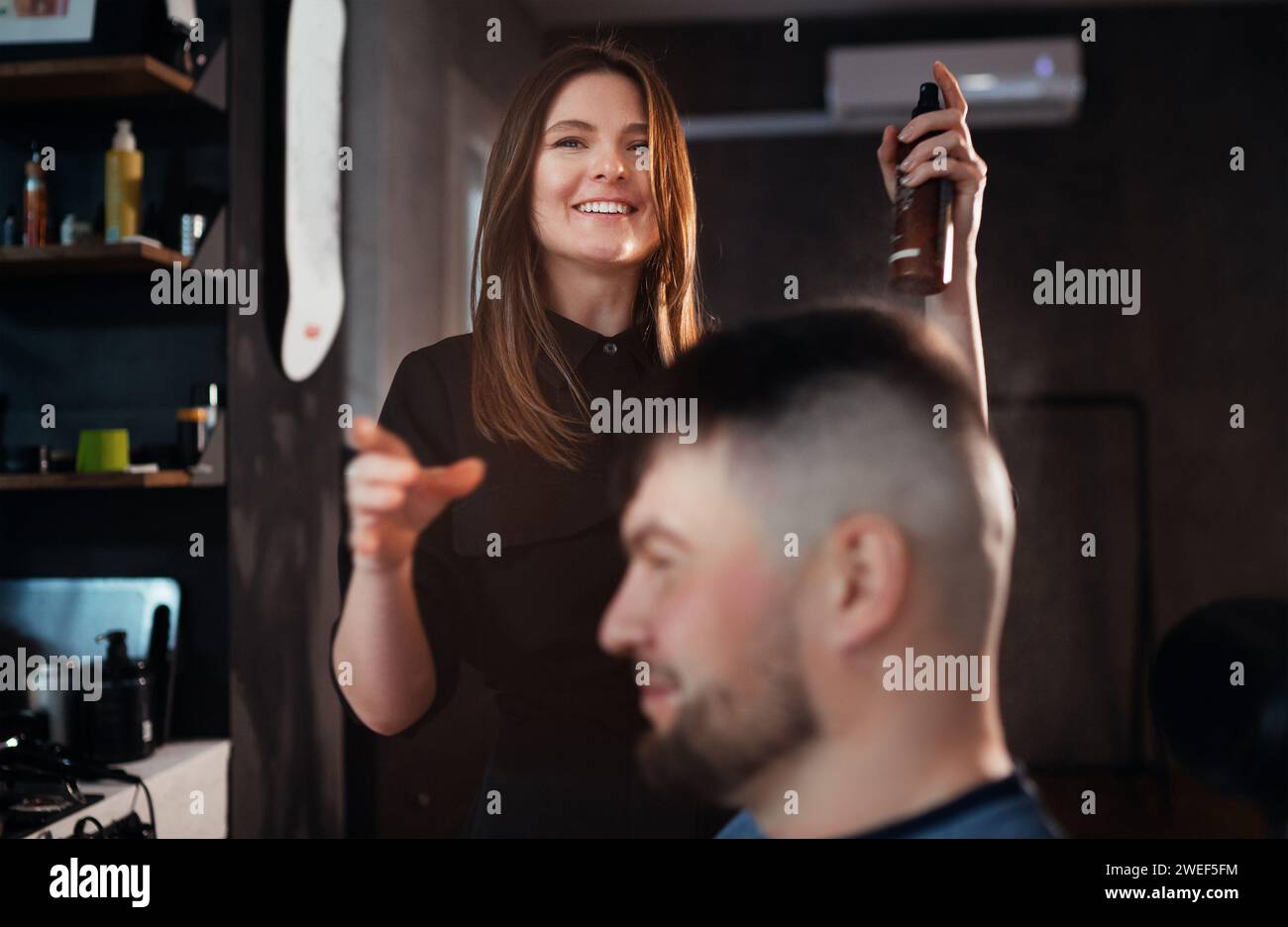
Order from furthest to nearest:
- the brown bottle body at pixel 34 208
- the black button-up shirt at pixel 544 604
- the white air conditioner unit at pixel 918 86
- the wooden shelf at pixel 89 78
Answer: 1. the brown bottle body at pixel 34 208
2. the wooden shelf at pixel 89 78
3. the white air conditioner unit at pixel 918 86
4. the black button-up shirt at pixel 544 604

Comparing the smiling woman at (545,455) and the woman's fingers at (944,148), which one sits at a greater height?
the woman's fingers at (944,148)

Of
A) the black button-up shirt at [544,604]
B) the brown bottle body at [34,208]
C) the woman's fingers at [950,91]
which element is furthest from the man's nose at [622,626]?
the brown bottle body at [34,208]

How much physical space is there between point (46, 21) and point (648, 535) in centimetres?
116

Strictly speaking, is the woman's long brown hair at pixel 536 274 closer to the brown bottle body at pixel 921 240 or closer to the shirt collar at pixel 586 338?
the shirt collar at pixel 586 338

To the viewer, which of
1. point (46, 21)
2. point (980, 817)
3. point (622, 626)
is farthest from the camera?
point (46, 21)

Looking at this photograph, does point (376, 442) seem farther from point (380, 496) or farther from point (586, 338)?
point (586, 338)

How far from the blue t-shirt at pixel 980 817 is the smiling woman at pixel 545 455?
221 millimetres

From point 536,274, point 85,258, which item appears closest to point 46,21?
point 85,258

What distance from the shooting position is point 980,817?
957mm

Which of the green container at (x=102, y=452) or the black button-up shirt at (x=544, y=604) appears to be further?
the green container at (x=102, y=452)

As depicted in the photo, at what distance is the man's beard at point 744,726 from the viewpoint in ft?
3.23

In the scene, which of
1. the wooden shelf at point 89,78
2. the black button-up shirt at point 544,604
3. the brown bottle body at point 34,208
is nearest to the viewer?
the black button-up shirt at point 544,604
